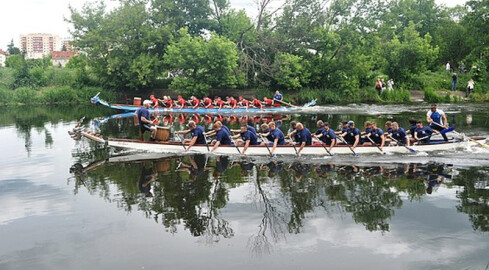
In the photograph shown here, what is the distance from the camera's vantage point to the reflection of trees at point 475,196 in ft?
33.7

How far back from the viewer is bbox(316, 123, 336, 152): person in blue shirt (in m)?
16.8

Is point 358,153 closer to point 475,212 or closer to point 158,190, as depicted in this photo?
point 475,212

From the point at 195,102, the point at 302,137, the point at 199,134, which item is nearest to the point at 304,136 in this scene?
the point at 302,137

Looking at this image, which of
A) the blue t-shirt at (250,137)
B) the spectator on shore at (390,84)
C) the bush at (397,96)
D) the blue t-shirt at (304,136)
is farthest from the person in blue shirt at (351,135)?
the spectator on shore at (390,84)

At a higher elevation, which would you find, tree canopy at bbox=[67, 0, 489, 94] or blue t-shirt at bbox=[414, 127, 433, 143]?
tree canopy at bbox=[67, 0, 489, 94]

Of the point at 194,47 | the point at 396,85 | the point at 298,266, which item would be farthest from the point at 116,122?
the point at 396,85

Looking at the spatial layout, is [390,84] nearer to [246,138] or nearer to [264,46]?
[264,46]

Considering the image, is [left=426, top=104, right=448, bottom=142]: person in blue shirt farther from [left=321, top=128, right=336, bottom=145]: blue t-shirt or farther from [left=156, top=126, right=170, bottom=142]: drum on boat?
[left=156, top=126, right=170, bottom=142]: drum on boat

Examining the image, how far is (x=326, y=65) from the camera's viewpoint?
4497 centimetres

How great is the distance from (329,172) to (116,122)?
19.7m

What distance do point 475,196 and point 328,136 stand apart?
613cm

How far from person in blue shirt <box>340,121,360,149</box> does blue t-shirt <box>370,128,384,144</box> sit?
609 millimetres

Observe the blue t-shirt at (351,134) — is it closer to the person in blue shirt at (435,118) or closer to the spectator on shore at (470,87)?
the person in blue shirt at (435,118)

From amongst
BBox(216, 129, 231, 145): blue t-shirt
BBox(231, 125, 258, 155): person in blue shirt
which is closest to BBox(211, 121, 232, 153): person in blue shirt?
BBox(216, 129, 231, 145): blue t-shirt
